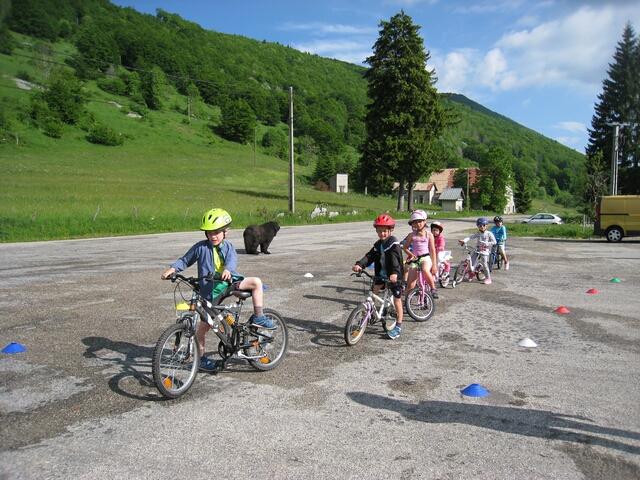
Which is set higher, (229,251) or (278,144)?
(278,144)

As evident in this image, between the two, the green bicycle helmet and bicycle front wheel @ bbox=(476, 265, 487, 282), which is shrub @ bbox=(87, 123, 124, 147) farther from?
the green bicycle helmet

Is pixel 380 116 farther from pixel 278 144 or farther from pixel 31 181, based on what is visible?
pixel 278 144

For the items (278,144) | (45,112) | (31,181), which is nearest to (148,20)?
(278,144)

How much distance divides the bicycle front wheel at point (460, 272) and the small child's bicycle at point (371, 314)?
492 cm

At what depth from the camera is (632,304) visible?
9.50 meters

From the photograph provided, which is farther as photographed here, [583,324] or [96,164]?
[96,164]

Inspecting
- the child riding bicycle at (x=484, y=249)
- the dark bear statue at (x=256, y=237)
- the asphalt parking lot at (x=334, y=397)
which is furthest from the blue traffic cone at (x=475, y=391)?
the dark bear statue at (x=256, y=237)

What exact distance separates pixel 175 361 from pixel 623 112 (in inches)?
2753

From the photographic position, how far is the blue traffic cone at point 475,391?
4969 millimetres

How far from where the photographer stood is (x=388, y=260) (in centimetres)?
681

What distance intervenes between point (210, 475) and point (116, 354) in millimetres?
3180

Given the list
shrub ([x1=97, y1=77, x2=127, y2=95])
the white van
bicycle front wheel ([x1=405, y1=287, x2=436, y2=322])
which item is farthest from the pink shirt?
shrub ([x1=97, y1=77, x2=127, y2=95])

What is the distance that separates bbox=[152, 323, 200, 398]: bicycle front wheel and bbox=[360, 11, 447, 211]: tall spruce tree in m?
46.2

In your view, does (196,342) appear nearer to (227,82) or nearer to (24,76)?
(24,76)
